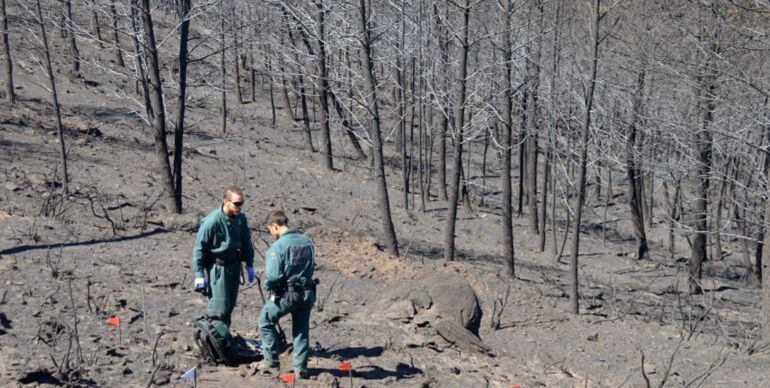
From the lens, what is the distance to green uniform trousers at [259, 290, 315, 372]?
7301mm

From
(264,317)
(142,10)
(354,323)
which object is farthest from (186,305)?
(142,10)

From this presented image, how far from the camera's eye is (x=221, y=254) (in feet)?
25.3

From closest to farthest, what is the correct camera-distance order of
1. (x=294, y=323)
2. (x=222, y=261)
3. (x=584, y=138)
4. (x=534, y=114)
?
(x=294, y=323) < (x=222, y=261) < (x=584, y=138) < (x=534, y=114)

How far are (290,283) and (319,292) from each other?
4752mm

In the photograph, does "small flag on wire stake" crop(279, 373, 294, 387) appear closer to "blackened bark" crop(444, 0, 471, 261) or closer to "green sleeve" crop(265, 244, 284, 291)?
"green sleeve" crop(265, 244, 284, 291)

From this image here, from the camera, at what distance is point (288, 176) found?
26156 millimetres

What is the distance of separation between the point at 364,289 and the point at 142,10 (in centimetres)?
649

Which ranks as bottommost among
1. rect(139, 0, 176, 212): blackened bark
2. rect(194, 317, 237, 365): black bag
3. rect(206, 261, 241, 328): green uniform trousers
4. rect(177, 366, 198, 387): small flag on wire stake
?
rect(177, 366, 198, 387): small flag on wire stake

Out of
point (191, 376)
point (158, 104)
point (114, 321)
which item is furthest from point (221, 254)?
point (158, 104)

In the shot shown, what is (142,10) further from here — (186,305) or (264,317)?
(264,317)

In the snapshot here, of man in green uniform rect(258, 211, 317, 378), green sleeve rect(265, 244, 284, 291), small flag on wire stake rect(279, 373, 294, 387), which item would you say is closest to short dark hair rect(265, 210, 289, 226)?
man in green uniform rect(258, 211, 317, 378)

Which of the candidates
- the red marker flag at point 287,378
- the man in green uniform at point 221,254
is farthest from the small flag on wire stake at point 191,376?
the red marker flag at point 287,378

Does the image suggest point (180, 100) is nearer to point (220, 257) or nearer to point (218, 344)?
point (220, 257)

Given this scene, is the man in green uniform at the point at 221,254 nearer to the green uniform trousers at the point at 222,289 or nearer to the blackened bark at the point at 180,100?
the green uniform trousers at the point at 222,289
